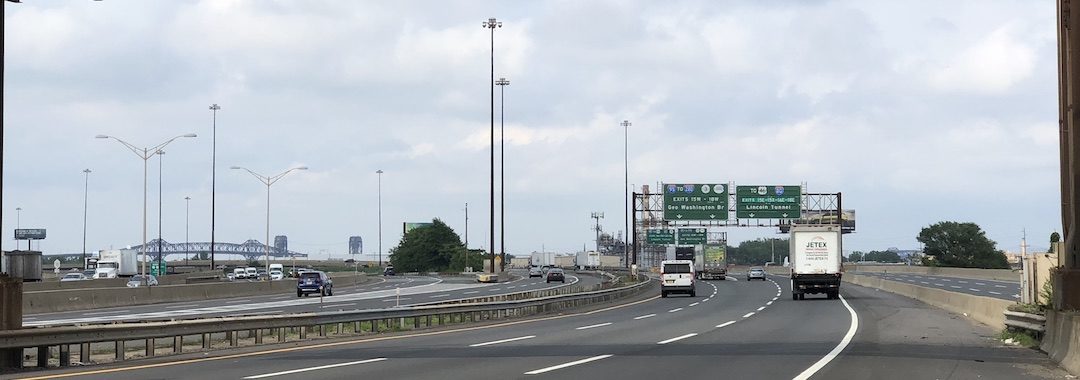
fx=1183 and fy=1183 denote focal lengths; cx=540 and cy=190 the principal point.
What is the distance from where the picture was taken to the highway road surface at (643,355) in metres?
17.2

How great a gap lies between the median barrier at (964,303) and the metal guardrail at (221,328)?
14339 millimetres

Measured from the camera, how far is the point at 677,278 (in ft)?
204

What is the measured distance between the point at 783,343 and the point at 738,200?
69.9 metres

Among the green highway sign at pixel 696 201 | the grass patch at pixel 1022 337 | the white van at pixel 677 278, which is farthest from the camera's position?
the green highway sign at pixel 696 201

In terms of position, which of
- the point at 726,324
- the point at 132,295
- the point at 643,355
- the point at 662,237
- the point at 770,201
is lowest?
the point at 132,295

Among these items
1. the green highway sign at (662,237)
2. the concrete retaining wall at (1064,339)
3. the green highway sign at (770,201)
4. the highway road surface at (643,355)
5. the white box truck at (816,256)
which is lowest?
the highway road surface at (643,355)

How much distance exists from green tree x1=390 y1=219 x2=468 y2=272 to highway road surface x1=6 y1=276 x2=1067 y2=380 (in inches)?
5812

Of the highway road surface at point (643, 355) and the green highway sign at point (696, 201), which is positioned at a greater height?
the green highway sign at point (696, 201)

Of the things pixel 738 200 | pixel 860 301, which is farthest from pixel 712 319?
pixel 738 200

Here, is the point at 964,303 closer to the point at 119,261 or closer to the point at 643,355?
the point at 643,355

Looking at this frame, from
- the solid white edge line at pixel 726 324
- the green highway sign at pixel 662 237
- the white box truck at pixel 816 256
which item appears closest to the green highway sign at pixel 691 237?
the green highway sign at pixel 662 237

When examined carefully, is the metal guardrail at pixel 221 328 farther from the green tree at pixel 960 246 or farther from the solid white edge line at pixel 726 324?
the green tree at pixel 960 246

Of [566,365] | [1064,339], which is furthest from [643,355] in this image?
[1064,339]

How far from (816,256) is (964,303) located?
571 inches
